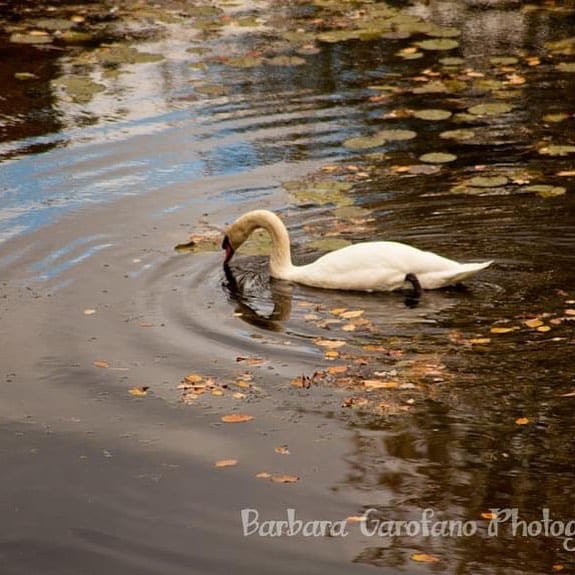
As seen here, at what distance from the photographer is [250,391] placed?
28.0 feet

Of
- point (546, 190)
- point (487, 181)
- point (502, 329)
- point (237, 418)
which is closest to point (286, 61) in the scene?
point (487, 181)

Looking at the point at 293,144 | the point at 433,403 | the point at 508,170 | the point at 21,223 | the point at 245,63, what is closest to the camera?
the point at 433,403

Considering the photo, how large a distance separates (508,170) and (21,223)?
13.7ft

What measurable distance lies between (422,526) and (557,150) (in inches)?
270

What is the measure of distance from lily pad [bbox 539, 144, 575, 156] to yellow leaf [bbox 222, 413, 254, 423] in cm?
575

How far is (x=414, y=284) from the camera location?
1020 cm

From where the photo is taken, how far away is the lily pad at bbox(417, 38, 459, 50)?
56.6 ft

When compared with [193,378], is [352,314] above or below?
below

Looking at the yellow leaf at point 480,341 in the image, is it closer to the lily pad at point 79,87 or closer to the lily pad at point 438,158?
the lily pad at point 438,158

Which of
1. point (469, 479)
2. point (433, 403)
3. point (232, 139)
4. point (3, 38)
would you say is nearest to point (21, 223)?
point (232, 139)

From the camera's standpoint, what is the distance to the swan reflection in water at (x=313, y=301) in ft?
32.3

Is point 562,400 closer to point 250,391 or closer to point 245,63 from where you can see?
point 250,391

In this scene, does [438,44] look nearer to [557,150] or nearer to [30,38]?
[557,150]

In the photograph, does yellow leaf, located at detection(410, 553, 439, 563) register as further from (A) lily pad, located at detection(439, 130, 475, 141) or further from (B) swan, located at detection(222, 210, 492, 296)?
(A) lily pad, located at detection(439, 130, 475, 141)
